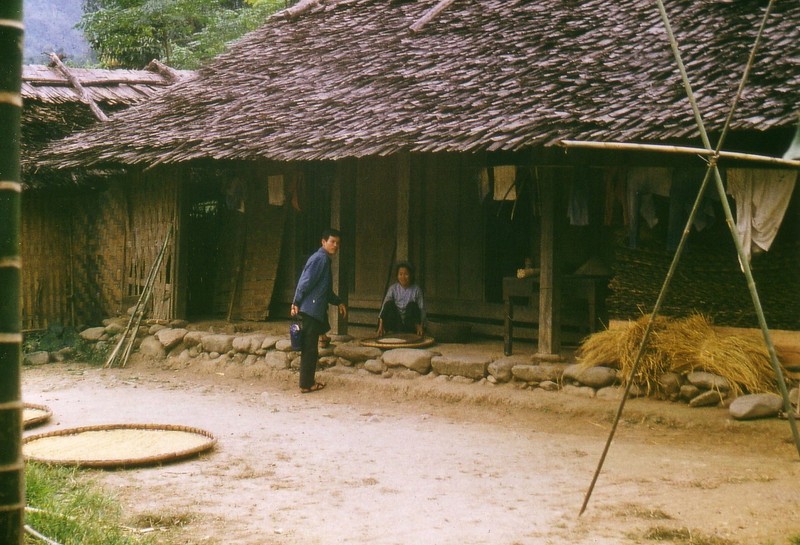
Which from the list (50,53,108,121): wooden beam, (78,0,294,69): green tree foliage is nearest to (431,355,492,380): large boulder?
(50,53,108,121): wooden beam

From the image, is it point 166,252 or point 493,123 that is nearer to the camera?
point 493,123

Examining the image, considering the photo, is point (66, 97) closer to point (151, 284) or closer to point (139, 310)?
point (151, 284)

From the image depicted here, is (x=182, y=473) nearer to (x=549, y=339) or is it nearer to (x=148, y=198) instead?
(x=549, y=339)

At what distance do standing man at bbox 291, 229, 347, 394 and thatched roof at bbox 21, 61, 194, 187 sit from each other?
216 inches

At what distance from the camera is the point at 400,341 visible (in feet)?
31.1

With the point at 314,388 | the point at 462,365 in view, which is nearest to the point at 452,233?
the point at 462,365

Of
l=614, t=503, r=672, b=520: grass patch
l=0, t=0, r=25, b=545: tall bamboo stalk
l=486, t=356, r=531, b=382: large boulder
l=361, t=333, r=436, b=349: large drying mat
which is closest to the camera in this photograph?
l=0, t=0, r=25, b=545: tall bamboo stalk

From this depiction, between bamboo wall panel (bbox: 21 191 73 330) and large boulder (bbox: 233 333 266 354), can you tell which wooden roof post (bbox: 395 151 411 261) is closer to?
large boulder (bbox: 233 333 266 354)

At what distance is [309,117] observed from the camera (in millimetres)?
9742

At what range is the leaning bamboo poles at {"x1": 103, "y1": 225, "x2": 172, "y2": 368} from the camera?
1135 centimetres

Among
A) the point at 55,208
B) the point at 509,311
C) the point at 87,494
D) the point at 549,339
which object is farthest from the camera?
the point at 55,208

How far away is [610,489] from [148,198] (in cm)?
894

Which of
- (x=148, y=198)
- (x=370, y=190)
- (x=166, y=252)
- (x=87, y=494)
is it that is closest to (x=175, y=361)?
(x=166, y=252)

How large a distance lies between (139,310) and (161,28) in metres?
13.3
